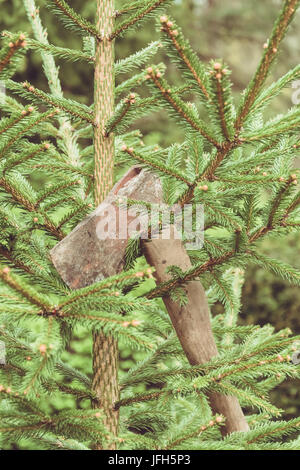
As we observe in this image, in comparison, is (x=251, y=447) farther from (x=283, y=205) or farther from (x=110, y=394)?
(x=283, y=205)

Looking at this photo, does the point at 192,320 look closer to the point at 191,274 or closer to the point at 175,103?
the point at 191,274

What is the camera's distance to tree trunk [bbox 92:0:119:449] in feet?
5.39

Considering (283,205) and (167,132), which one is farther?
(167,132)

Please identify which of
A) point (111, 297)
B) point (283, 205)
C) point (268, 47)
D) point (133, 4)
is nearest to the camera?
point (268, 47)

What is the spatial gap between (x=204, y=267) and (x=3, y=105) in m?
0.97

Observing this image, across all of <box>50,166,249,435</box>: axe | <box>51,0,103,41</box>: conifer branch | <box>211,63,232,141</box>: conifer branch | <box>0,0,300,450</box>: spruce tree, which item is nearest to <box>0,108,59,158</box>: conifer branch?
<box>0,0,300,450</box>: spruce tree

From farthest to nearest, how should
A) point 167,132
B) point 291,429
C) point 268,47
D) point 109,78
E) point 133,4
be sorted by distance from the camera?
point 167,132, point 109,78, point 133,4, point 291,429, point 268,47

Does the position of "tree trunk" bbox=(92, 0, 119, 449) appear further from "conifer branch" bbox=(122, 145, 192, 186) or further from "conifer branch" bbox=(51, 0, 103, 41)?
"conifer branch" bbox=(122, 145, 192, 186)

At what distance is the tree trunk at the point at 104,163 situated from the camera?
1642 mm

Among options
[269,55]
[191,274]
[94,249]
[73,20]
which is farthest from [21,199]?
[269,55]

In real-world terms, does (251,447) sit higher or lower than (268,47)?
lower

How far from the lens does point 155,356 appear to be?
1.88 meters

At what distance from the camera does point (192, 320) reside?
152cm

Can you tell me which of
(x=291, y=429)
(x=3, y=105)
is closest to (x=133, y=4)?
(x=3, y=105)
